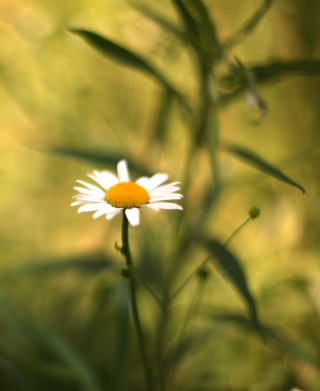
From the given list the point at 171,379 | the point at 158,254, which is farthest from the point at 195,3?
the point at 171,379

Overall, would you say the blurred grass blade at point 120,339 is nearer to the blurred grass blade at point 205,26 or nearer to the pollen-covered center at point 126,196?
the pollen-covered center at point 126,196

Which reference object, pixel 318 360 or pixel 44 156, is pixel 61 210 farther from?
pixel 318 360

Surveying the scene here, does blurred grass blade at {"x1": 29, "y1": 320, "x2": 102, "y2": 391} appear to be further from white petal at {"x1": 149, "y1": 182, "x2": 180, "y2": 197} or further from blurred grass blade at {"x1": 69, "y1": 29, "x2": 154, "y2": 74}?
blurred grass blade at {"x1": 69, "y1": 29, "x2": 154, "y2": 74}

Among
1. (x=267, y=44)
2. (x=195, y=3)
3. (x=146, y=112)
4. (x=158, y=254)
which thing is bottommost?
(x=158, y=254)

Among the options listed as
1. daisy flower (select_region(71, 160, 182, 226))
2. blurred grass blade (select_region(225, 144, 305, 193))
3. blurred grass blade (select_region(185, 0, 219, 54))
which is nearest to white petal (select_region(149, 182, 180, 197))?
daisy flower (select_region(71, 160, 182, 226))

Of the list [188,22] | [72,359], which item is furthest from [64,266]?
[188,22]

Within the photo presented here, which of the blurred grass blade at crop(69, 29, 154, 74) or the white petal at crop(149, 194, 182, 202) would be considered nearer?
the white petal at crop(149, 194, 182, 202)

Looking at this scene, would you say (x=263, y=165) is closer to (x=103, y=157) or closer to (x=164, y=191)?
(x=164, y=191)
